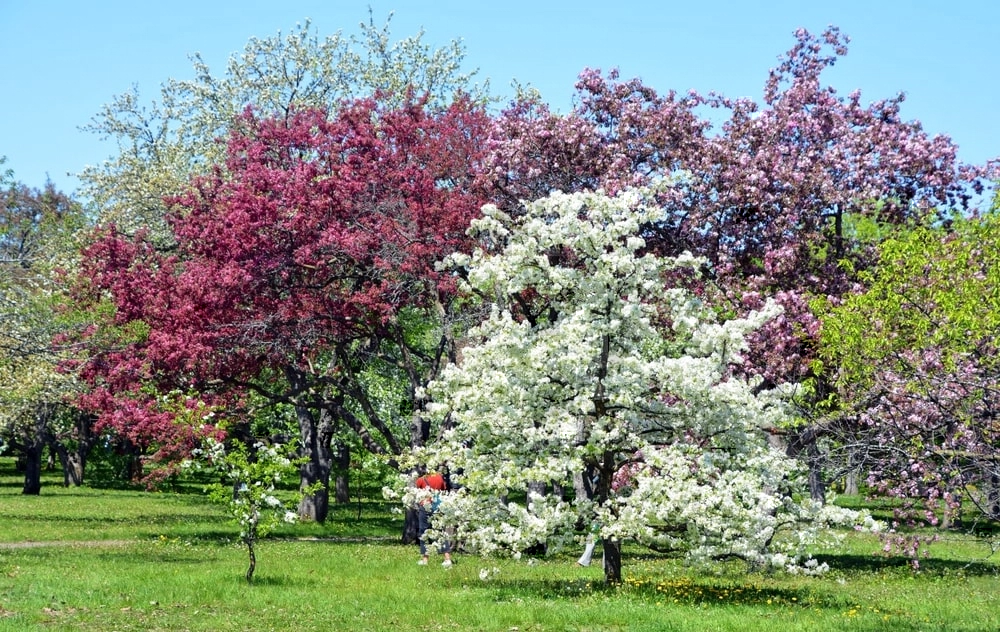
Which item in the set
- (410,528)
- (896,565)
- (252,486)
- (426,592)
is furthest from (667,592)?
(410,528)

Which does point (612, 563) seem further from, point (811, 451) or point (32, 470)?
point (32, 470)

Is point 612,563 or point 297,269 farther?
point 297,269

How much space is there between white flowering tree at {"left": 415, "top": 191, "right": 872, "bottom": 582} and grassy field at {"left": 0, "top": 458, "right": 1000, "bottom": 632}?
1231mm

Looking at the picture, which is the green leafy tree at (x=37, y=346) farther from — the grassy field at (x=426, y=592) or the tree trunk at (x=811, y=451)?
the tree trunk at (x=811, y=451)

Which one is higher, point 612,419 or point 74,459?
point 612,419

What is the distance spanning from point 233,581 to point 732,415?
Answer: 9.78 m

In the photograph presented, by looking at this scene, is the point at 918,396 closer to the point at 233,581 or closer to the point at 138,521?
the point at 233,581

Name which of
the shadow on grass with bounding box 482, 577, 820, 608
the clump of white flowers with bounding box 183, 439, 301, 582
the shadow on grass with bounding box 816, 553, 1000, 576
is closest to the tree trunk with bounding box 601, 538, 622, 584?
the shadow on grass with bounding box 482, 577, 820, 608

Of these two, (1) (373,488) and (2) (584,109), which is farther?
(1) (373,488)

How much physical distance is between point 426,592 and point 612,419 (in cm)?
465

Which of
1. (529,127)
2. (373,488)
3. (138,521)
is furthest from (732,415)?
(373,488)

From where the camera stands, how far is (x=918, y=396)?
14.6 metres

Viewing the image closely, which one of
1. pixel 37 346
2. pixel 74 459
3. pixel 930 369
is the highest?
pixel 37 346

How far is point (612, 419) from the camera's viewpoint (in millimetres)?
18750
